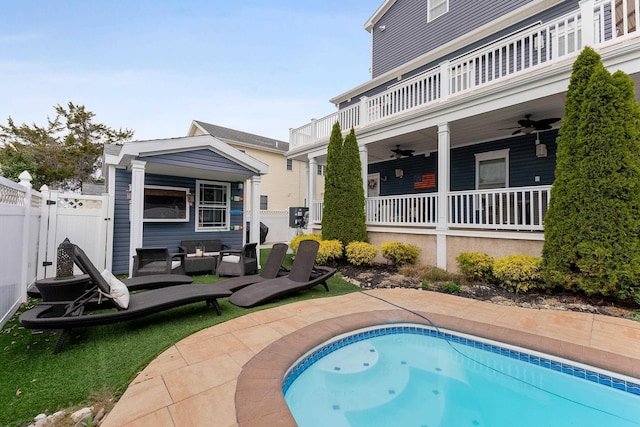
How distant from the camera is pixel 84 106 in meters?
22.9

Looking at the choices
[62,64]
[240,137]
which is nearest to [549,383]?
[62,64]

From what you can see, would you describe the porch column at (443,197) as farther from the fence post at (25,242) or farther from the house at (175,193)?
the fence post at (25,242)

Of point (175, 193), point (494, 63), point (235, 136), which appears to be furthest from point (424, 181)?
point (235, 136)

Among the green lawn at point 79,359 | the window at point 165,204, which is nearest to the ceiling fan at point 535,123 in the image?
the green lawn at point 79,359

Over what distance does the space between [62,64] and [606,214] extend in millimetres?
15994

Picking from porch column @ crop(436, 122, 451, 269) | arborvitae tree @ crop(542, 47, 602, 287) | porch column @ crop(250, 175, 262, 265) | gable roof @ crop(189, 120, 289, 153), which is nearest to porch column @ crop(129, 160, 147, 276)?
porch column @ crop(250, 175, 262, 265)

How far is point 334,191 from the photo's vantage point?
8859 mm

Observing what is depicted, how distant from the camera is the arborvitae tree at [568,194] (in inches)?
195

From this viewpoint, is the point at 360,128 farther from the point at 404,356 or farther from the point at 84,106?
the point at 84,106

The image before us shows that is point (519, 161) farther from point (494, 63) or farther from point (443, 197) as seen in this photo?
point (443, 197)

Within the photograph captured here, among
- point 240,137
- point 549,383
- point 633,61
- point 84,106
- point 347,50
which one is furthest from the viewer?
point 84,106

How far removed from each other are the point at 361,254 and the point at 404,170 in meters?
5.13

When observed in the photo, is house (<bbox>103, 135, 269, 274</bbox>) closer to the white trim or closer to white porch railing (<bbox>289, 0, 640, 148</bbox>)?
the white trim

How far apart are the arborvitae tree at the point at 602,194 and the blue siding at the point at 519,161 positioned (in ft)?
11.7
